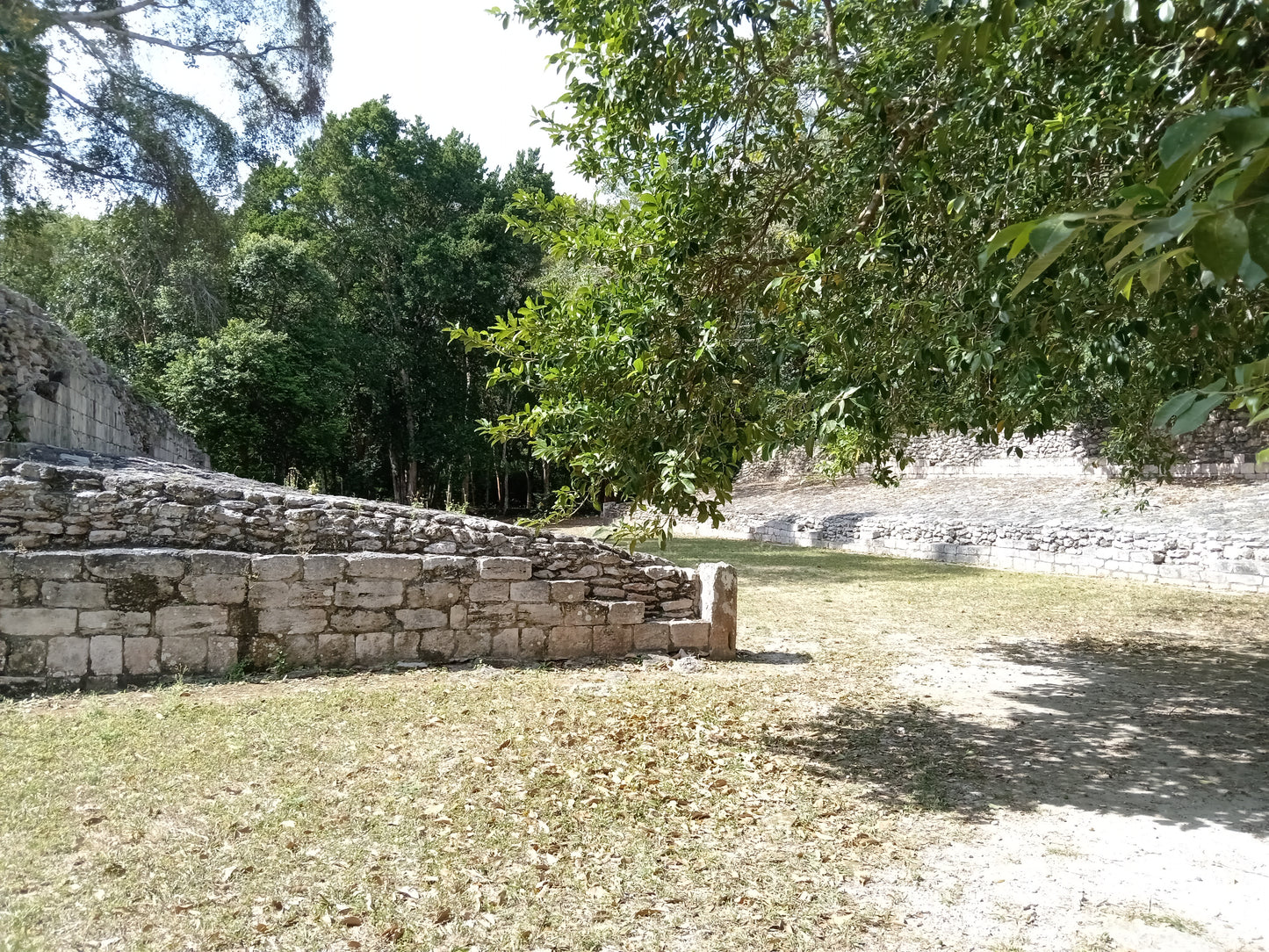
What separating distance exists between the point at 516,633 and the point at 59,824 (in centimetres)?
425

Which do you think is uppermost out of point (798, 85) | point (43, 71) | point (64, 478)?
point (43, 71)

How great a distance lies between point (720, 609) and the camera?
849 centimetres

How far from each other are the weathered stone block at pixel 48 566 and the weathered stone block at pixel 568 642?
4.01 m

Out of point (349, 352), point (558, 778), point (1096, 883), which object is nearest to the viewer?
point (1096, 883)

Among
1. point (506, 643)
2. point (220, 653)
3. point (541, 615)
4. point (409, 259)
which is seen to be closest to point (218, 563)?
point (220, 653)

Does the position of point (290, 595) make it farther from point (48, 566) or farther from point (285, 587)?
point (48, 566)

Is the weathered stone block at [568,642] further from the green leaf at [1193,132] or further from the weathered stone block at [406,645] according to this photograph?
the green leaf at [1193,132]

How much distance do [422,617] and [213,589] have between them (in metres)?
1.77

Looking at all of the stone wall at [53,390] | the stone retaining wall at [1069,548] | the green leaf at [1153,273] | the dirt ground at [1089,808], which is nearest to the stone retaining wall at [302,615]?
the dirt ground at [1089,808]

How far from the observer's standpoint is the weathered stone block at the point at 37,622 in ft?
20.6

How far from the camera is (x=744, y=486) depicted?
3391 cm

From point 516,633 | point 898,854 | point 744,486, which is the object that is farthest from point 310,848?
point 744,486

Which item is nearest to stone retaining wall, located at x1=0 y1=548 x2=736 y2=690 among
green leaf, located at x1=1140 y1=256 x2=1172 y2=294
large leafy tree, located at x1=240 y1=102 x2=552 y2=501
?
green leaf, located at x1=1140 y1=256 x2=1172 y2=294

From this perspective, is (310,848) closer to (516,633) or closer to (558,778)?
(558,778)
